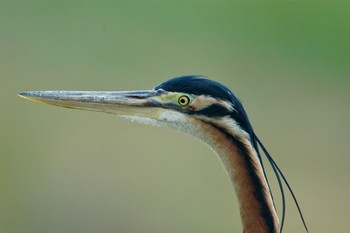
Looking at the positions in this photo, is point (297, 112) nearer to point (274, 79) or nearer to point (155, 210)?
point (274, 79)

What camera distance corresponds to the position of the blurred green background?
11.3 ft

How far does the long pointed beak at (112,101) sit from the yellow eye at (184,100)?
0.15 ft

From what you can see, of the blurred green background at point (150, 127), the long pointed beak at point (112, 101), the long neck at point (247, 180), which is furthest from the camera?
the blurred green background at point (150, 127)

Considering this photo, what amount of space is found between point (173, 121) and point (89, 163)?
2009 mm

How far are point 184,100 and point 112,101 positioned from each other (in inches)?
6.5

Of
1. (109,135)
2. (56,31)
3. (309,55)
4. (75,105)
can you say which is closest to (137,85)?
(109,135)

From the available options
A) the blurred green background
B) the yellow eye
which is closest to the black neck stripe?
the yellow eye

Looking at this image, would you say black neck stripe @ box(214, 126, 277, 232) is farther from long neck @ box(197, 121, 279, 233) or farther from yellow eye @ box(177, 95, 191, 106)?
yellow eye @ box(177, 95, 191, 106)

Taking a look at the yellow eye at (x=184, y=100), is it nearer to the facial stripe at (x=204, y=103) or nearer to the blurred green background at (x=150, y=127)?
the facial stripe at (x=204, y=103)

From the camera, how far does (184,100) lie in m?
1.69

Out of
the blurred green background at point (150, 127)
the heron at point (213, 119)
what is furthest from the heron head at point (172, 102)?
the blurred green background at point (150, 127)

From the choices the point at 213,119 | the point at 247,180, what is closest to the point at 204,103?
the point at 213,119

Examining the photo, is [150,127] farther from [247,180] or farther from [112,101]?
[247,180]

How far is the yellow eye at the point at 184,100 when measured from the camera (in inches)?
66.4
